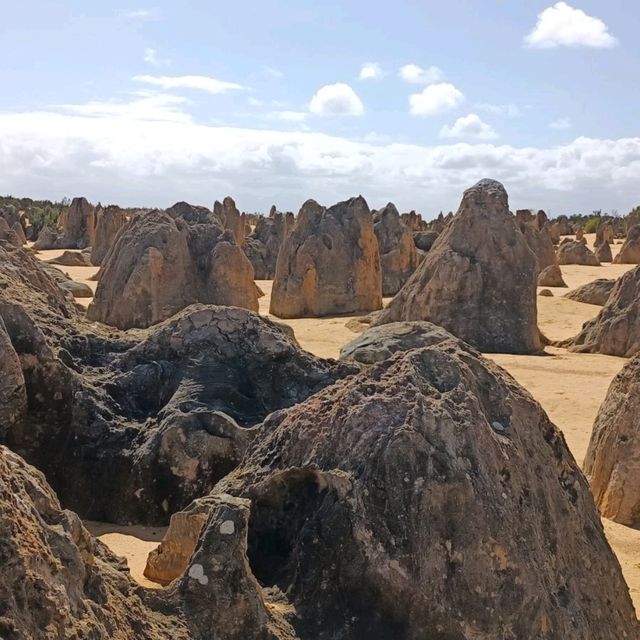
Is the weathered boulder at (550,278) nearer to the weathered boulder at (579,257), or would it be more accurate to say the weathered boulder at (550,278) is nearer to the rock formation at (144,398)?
the weathered boulder at (579,257)

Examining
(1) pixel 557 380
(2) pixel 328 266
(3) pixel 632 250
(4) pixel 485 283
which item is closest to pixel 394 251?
(2) pixel 328 266

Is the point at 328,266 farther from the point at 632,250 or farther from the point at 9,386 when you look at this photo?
the point at 632,250

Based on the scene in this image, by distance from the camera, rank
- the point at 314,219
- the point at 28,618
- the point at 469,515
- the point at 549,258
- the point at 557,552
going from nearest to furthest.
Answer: the point at 28,618, the point at 469,515, the point at 557,552, the point at 314,219, the point at 549,258

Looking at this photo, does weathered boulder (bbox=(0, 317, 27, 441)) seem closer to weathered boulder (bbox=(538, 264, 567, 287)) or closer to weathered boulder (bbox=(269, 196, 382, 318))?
weathered boulder (bbox=(269, 196, 382, 318))

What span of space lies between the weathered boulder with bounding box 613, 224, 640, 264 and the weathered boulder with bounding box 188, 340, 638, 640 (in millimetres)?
23972

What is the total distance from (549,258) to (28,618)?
22.3 m

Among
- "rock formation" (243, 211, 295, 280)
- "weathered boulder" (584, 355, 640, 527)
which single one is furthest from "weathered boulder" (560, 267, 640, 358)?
"rock formation" (243, 211, 295, 280)

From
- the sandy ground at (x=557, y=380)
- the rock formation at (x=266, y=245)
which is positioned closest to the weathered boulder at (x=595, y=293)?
the sandy ground at (x=557, y=380)

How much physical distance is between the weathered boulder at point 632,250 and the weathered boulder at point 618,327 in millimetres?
13764

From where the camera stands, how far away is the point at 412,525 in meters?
2.84

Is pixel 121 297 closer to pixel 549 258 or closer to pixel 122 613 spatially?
pixel 122 613

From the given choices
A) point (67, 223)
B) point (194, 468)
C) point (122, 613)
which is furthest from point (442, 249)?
point (67, 223)

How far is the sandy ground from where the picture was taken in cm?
461

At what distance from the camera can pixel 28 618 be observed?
200cm
